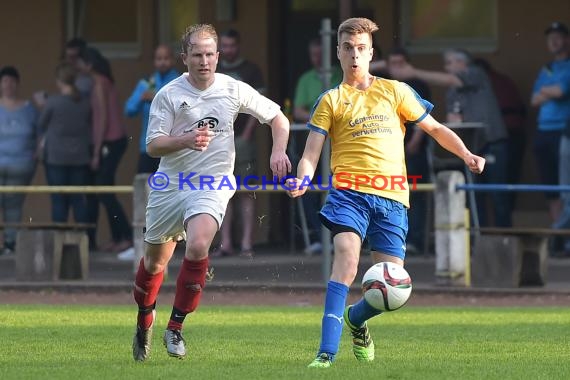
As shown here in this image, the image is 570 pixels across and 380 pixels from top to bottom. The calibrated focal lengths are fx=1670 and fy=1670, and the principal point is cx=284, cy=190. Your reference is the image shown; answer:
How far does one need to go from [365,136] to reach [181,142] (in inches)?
41.5

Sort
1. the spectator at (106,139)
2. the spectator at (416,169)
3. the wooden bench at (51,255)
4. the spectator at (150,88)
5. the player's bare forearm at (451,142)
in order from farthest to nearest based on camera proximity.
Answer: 1. the spectator at (106,139)
2. the spectator at (150,88)
3. the spectator at (416,169)
4. the wooden bench at (51,255)
5. the player's bare forearm at (451,142)

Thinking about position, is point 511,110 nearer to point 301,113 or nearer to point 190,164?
point 301,113

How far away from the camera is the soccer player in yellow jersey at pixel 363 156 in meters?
9.47

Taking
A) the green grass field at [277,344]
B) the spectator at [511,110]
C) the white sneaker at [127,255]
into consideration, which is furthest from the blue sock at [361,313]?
the spectator at [511,110]

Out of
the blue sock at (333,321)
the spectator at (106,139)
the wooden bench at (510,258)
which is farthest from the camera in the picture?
the spectator at (106,139)

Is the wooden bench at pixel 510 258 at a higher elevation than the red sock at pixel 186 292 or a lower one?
lower

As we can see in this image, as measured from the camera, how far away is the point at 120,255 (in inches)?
733

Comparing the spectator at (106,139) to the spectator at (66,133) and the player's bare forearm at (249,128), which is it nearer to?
the spectator at (66,133)

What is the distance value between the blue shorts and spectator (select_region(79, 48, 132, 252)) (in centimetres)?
989

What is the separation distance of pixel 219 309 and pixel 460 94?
464 centimetres

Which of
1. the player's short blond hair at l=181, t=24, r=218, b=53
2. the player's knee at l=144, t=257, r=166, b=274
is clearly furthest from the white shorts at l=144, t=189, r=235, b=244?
the player's short blond hair at l=181, t=24, r=218, b=53

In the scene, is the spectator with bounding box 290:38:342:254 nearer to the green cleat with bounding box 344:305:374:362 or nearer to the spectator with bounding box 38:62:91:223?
the spectator with bounding box 38:62:91:223

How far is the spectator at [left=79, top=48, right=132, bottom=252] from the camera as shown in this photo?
19.2 metres

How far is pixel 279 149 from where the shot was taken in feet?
31.4
